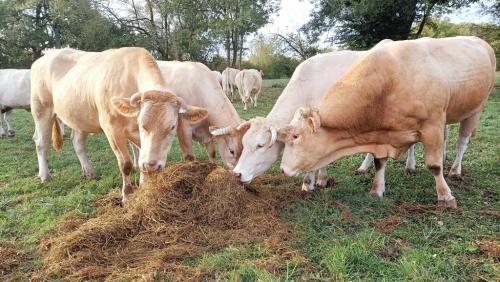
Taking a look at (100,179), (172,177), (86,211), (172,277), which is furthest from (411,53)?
(100,179)

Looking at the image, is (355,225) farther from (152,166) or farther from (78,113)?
(78,113)

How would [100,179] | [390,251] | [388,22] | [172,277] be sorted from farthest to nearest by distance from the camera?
1. [388,22]
2. [100,179]
3. [390,251]
4. [172,277]

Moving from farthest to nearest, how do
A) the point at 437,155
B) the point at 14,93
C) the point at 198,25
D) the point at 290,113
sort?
the point at 198,25, the point at 14,93, the point at 290,113, the point at 437,155

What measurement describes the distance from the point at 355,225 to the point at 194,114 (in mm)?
2490

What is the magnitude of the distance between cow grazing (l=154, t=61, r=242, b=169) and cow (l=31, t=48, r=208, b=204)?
54 centimetres

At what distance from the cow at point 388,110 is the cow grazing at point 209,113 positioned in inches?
36.9

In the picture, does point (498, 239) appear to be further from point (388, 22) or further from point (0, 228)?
point (388, 22)

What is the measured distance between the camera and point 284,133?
4.87 metres

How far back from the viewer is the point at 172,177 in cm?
462

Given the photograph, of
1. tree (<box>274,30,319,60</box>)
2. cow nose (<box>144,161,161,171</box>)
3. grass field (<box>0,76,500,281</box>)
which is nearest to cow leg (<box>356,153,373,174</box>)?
grass field (<box>0,76,500,281</box>)

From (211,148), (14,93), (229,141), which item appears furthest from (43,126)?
(14,93)

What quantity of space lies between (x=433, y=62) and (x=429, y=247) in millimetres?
2353

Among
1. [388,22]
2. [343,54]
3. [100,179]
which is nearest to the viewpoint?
[343,54]

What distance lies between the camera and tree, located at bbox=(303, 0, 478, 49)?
19375mm
